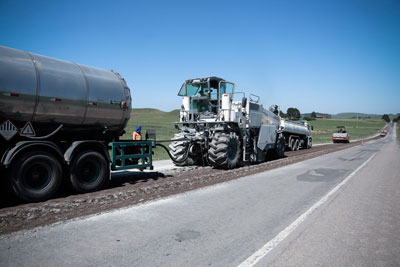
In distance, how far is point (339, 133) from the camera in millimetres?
38156

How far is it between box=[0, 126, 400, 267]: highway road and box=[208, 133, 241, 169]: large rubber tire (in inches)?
147

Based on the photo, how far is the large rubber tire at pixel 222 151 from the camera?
11000mm

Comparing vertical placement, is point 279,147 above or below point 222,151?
below

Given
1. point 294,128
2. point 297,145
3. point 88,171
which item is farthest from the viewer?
point 297,145

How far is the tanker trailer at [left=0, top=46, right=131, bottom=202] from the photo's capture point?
19.6 feet

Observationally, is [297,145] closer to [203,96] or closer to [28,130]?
[203,96]

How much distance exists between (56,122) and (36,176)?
1.38 metres

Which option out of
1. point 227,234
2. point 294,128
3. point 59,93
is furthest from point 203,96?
point 294,128

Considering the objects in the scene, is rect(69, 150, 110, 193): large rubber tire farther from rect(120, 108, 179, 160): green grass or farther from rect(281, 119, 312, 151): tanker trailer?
rect(281, 119, 312, 151): tanker trailer

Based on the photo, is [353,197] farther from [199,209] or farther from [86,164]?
[86,164]

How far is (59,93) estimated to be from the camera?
22.0ft

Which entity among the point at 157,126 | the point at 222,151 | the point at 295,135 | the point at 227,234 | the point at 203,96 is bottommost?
the point at 227,234

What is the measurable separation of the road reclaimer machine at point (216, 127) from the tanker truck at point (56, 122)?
3.81 metres

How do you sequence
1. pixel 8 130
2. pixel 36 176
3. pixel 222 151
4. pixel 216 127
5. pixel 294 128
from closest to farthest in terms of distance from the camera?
pixel 8 130
pixel 36 176
pixel 222 151
pixel 216 127
pixel 294 128
